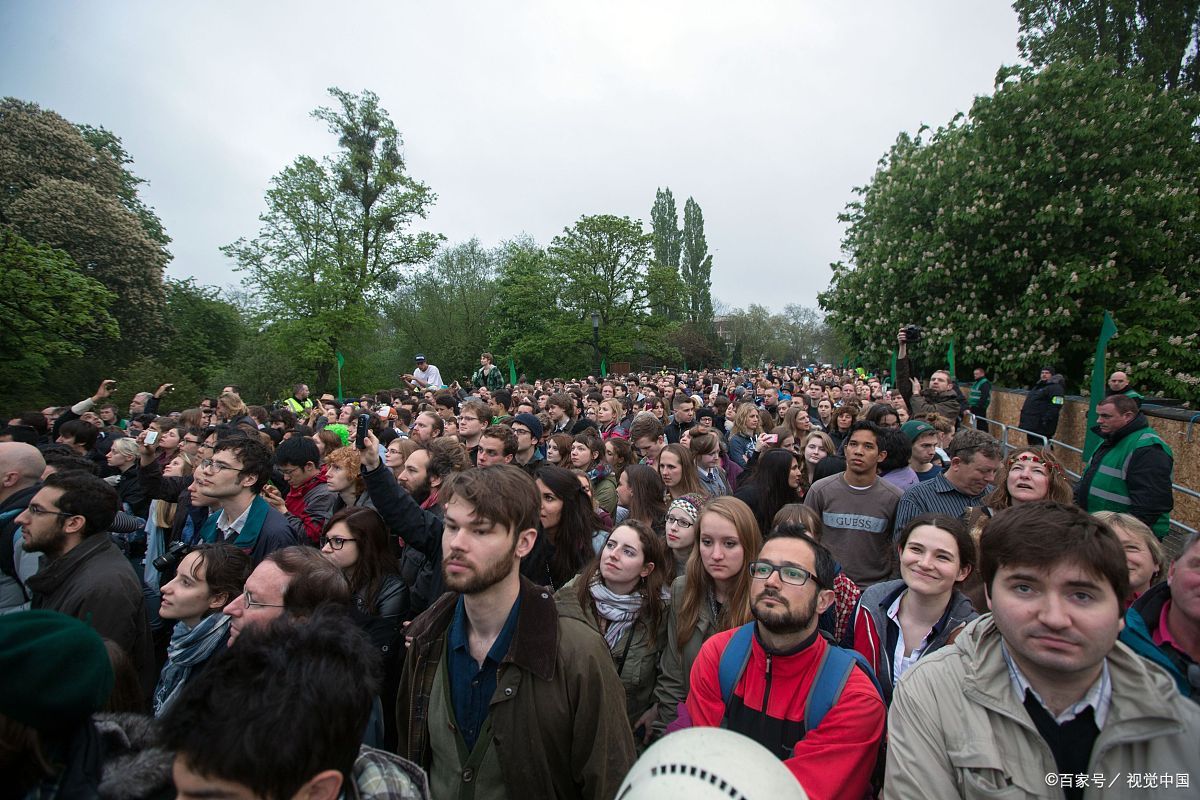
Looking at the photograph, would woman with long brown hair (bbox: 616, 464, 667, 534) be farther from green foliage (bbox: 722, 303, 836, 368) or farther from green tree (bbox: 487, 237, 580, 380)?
green foliage (bbox: 722, 303, 836, 368)

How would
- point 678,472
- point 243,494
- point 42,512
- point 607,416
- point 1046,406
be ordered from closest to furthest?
point 42,512 < point 243,494 < point 678,472 < point 607,416 < point 1046,406

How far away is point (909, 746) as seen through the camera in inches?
71.8

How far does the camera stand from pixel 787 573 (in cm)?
243

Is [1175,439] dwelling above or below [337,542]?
below

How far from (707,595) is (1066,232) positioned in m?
15.6

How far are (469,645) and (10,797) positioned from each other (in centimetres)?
125

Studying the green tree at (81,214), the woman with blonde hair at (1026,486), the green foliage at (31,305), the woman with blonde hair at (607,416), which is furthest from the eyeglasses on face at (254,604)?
the green tree at (81,214)

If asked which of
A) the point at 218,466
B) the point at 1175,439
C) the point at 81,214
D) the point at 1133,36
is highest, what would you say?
the point at 1133,36

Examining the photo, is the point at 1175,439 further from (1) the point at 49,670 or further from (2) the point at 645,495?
(1) the point at 49,670

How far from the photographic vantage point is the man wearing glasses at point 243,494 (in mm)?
3957

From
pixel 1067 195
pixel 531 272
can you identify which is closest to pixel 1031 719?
pixel 1067 195

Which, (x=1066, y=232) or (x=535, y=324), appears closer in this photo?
(x=1066, y=232)

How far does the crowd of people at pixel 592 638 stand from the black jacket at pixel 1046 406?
6974mm

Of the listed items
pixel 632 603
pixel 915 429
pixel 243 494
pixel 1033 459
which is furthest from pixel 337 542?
pixel 915 429
